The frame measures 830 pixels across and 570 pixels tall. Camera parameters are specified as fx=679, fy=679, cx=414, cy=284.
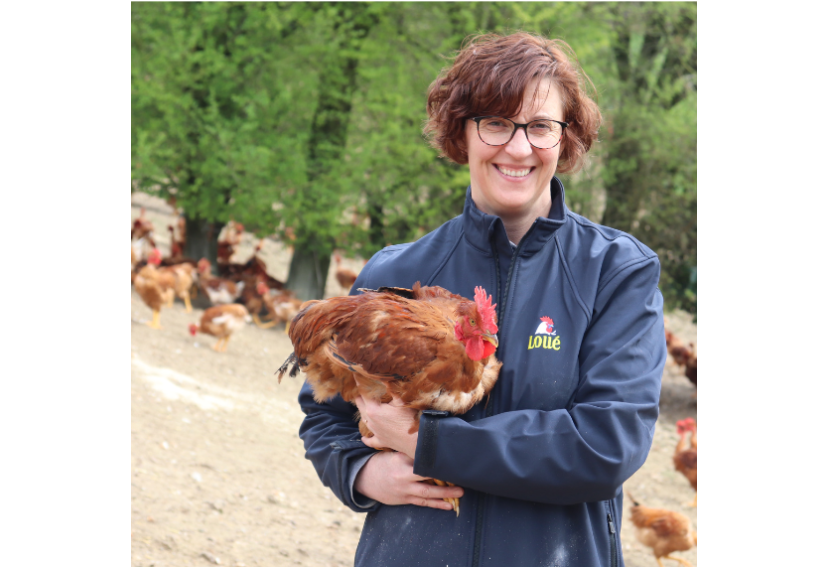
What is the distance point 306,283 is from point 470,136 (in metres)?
10.8

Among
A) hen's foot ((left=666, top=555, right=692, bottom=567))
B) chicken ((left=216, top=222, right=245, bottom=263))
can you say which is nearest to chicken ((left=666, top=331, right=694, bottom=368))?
hen's foot ((left=666, top=555, right=692, bottom=567))

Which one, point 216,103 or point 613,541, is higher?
point 216,103

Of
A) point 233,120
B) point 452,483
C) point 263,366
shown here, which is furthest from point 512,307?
point 233,120

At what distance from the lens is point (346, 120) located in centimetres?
1119

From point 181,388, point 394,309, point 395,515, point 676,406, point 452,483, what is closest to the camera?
point 452,483

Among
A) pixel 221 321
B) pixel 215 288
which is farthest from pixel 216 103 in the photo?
pixel 221 321

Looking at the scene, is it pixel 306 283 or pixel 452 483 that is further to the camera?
pixel 306 283

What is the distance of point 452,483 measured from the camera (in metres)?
1.89

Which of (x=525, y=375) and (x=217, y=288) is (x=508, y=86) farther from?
(x=217, y=288)

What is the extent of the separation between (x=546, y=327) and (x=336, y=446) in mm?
759

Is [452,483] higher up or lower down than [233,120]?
lower down

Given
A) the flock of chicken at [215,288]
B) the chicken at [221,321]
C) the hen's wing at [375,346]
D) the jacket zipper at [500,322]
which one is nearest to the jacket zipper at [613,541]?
the jacket zipper at [500,322]

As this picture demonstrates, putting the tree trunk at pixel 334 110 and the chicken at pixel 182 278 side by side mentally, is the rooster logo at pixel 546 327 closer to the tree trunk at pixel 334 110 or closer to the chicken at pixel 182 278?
the tree trunk at pixel 334 110

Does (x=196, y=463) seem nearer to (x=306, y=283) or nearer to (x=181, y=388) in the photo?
(x=181, y=388)
